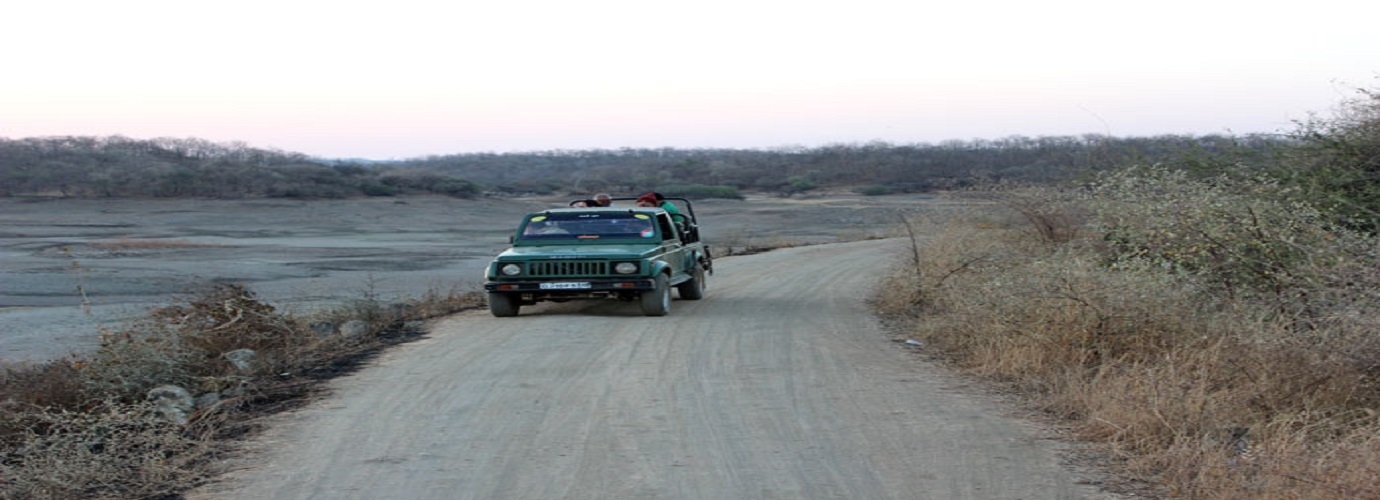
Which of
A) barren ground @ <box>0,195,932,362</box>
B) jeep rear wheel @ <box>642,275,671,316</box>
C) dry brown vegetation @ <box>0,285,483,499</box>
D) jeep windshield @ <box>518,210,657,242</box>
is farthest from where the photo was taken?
barren ground @ <box>0,195,932,362</box>

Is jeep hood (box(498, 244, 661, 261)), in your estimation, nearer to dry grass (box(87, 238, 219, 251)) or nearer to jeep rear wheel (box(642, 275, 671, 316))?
jeep rear wheel (box(642, 275, 671, 316))

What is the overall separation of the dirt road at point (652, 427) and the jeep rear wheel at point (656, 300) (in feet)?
4.49

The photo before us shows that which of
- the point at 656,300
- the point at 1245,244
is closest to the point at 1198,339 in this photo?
the point at 1245,244

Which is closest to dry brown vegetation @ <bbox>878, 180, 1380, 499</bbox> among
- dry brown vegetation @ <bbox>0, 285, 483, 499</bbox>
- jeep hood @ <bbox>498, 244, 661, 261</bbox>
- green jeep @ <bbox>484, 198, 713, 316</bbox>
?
green jeep @ <bbox>484, 198, 713, 316</bbox>

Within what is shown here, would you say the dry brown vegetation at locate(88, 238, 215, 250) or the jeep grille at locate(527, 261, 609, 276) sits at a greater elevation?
the jeep grille at locate(527, 261, 609, 276)

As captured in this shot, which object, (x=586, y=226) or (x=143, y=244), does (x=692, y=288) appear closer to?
(x=586, y=226)

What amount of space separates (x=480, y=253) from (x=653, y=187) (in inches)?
2020

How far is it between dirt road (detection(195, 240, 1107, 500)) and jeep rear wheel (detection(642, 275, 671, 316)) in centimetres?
137

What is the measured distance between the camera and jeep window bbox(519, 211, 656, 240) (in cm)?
1523

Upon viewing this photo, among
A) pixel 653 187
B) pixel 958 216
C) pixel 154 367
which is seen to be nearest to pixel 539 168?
pixel 653 187

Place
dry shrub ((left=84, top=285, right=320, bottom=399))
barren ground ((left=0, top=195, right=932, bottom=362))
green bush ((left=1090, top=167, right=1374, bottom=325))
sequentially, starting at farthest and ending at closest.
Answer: barren ground ((left=0, top=195, right=932, bottom=362))
dry shrub ((left=84, top=285, right=320, bottom=399))
green bush ((left=1090, top=167, right=1374, bottom=325))

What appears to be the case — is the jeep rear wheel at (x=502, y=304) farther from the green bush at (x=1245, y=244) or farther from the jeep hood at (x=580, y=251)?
the green bush at (x=1245, y=244)

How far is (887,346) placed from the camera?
37.8 feet

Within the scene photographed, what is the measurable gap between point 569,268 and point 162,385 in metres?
5.50
